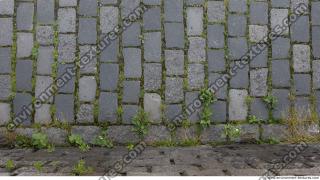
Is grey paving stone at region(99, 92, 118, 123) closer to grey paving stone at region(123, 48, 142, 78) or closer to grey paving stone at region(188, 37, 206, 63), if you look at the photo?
grey paving stone at region(123, 48, 142, 78)

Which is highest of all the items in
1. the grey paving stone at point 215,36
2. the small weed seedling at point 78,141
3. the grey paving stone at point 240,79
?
the grey paving stone at point 215,36

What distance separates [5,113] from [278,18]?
3168 millimetres

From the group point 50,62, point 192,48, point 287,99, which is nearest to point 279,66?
point 287,99

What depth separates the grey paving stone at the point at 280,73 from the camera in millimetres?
4977

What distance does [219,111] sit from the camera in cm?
495

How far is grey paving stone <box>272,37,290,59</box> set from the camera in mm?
4984

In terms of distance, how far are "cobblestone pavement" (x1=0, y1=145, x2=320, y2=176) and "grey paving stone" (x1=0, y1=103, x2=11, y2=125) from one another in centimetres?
35

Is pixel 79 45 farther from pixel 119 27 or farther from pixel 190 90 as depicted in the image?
pixel 190 90

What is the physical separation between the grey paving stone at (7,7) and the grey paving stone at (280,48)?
9.51ft

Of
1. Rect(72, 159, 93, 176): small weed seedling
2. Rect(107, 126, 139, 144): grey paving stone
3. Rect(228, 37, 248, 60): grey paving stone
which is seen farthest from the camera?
Rect(228, 37, 248, 60): grey paving stone

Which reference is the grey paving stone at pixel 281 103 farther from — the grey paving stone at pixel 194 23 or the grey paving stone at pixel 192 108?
the grey paving stone at pixel 194 23

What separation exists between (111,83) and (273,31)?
1.88 m

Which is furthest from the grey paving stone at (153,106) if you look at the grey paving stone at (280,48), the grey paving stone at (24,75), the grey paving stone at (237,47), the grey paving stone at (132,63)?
the grey paving stone at (280,48)

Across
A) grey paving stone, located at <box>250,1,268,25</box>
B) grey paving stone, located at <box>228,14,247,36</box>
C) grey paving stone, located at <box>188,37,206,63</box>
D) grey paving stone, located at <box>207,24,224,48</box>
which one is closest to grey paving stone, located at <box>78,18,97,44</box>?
grey paving stone, located at <box>188,37,206,63</box>
